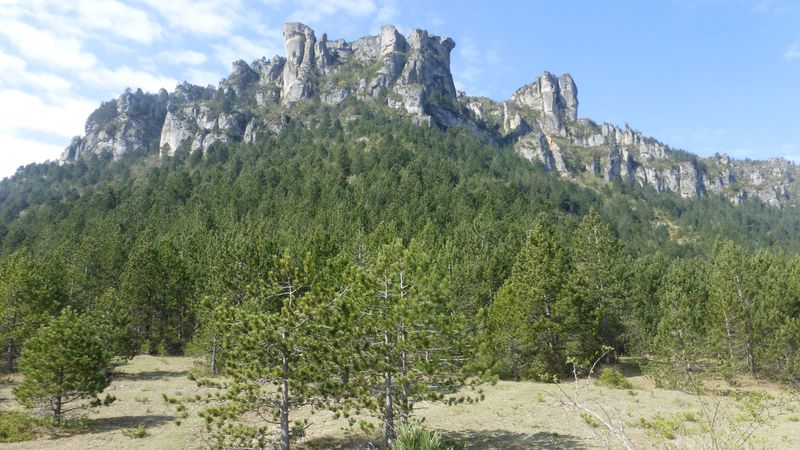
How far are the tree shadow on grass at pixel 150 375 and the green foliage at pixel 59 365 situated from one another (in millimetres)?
11597

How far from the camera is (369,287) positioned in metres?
16.0

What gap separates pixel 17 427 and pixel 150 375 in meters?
14.0

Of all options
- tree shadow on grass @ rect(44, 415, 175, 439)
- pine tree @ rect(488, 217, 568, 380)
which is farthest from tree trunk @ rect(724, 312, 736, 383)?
tree shadow on grass @ rect(44, 415, 175, 439)

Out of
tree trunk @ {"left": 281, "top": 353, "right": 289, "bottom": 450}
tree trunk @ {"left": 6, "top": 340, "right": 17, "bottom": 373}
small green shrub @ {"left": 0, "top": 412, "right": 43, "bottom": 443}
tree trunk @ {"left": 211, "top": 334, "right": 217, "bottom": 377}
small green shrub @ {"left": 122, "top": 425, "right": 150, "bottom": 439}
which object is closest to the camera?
tree trunk @ {"left": 281, "top": 353, "right": 289, "bottom": 450}

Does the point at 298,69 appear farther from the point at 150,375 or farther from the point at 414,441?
the point at 414,441

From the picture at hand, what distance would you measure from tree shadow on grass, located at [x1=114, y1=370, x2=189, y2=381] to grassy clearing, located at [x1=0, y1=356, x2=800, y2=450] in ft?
14.2

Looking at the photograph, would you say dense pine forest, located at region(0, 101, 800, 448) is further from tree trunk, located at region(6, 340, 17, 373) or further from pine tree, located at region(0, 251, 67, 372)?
tree trunk, located at region(6, 340, 17, 373)

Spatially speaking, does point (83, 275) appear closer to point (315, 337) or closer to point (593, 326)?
point (315, 337)

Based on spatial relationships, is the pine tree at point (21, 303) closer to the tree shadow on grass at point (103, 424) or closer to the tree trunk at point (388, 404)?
the tree shadow on grass at point (103, 424)

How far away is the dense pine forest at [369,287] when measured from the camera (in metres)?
15.4

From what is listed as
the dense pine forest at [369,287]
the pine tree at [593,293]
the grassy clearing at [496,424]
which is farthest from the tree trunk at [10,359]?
the pine tree at [593,293]

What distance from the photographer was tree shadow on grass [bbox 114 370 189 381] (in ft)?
112

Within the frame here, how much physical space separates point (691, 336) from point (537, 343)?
923cm

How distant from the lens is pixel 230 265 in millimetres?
38906
